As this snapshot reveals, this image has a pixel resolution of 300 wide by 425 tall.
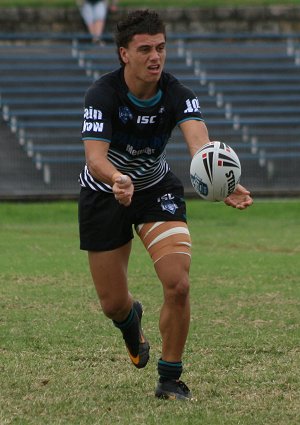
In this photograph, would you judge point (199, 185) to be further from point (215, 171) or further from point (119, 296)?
point (119, 296)

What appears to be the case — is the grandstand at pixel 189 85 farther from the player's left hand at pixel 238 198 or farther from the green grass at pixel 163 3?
the player's left hand at pixel 238 198

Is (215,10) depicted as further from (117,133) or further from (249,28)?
(117,133)

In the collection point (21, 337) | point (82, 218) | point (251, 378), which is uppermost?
point (82, 218)

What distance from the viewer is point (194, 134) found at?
6.68 metres

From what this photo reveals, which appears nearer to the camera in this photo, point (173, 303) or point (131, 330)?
point (173, 303)

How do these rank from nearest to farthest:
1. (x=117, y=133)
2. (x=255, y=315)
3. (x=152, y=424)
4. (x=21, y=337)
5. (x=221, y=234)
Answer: (x=152, y=424)
(x=117, y=133)
(x=21, y=337)
(x=255, y=315)
(x=221, y=234)

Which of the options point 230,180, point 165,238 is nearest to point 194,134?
point 230,180

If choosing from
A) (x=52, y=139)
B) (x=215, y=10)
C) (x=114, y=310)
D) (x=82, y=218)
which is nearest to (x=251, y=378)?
(x=114, y=310)

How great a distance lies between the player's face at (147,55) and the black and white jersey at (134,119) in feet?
0.56

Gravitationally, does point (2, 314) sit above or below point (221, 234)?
above

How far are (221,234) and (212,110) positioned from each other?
7.40 meters

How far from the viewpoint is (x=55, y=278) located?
1229 centimetres

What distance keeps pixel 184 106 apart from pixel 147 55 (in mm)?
398

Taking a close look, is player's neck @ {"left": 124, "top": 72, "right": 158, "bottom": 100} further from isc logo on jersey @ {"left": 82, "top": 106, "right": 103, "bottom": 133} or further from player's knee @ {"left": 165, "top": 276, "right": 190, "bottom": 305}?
player's knee @ {"left": 165, "top": 276, "right": 190, "bottom": 305}
